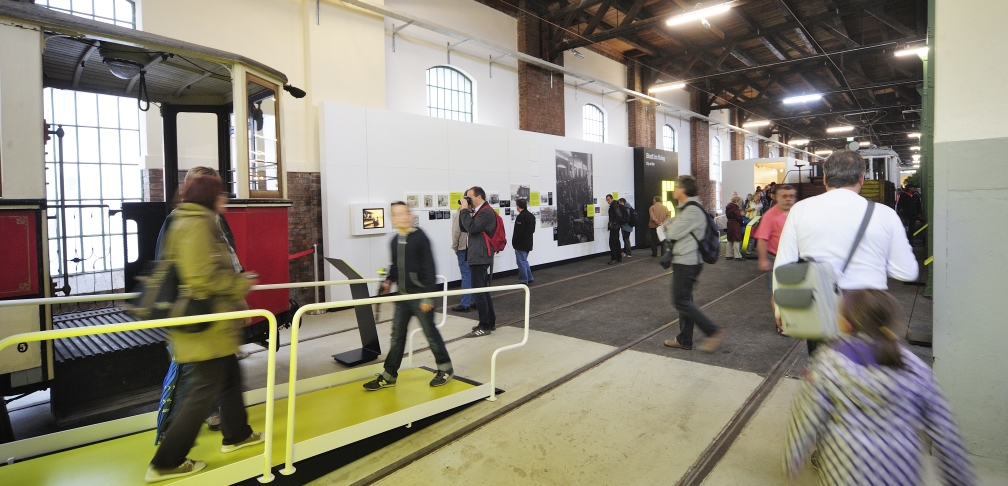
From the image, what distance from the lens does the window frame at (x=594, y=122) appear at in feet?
52.7

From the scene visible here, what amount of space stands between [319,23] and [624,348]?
719cm

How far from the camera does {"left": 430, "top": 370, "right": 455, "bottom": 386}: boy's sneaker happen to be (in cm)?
450

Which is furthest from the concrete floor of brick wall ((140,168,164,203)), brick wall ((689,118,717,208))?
brick wall ((689,118,717,208))

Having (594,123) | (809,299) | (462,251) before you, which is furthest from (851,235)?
(594,123)

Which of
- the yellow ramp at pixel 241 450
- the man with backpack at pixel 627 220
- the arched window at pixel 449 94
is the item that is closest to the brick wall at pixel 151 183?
the yellow ramp at pixel 241 450

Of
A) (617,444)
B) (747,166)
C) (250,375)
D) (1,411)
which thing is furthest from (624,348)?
(747,166)

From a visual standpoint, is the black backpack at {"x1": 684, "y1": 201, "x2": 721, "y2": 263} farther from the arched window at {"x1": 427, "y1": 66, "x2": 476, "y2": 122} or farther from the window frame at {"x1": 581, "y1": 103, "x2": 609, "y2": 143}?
the window frame at {"x1": 581, "y1": 103, "x2": 609, "y2": 143}

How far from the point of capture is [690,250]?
518 cm

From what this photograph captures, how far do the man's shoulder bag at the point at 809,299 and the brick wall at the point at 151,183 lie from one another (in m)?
7.66

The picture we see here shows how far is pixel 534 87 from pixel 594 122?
376 centimetres

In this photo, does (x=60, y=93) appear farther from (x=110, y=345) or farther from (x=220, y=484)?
(x=220, y=484)

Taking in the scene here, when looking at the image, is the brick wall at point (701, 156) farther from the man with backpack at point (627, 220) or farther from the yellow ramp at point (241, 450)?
the yellow ramp at point (241, 450)

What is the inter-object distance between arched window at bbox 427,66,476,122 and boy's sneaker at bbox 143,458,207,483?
9.44 m

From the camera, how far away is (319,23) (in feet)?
28.2
